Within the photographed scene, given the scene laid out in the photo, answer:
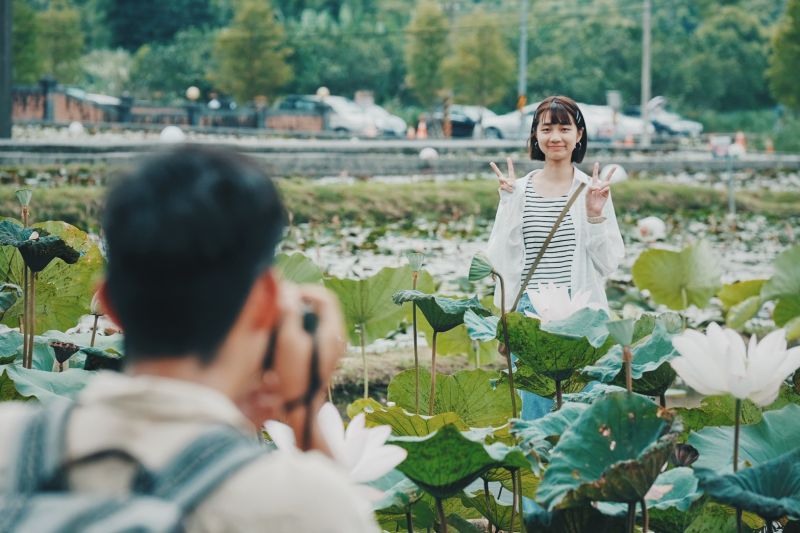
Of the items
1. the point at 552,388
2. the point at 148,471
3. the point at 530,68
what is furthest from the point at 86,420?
the point at 530,68

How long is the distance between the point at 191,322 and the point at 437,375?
6.11ft

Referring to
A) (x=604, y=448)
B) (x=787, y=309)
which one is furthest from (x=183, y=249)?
(x=787, y=309)

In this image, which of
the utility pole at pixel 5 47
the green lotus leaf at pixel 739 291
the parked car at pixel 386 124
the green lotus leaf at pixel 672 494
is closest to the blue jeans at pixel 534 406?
the green lotus leaf at pixel 672 494

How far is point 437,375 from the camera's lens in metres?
2.77

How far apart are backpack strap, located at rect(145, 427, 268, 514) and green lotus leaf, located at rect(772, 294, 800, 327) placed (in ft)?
10.0

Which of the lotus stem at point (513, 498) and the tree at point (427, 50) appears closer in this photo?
the lotus stem at point (513, 498)

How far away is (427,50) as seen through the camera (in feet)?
110

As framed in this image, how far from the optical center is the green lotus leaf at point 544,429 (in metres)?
1.87

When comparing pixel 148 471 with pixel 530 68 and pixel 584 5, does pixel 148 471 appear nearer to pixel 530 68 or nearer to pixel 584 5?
pixel 530 68

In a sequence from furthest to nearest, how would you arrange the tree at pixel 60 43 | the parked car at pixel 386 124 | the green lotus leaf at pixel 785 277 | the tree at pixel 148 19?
1. the tree at pixel 148 19
2. the tree at pixel 60 43
3. the parked car at pixel 386 124
4. the green lotus leaf at pixel 785 277

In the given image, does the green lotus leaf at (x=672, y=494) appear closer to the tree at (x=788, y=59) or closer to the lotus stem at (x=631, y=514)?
the lotus stem at (x=631, y=514)

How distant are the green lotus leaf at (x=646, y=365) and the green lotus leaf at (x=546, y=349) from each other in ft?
0.10

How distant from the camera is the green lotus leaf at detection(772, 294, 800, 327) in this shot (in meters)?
3.68

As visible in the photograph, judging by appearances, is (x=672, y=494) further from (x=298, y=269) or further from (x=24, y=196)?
(x=24, y=196)
